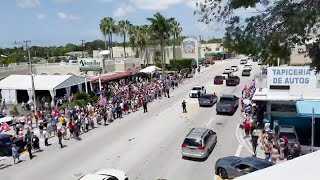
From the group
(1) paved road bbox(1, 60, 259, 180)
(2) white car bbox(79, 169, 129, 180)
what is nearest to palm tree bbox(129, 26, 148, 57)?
(1) paved road bbox(1, 60, 259, 180)

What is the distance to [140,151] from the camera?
24.9 m

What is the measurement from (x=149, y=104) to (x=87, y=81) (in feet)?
35.6

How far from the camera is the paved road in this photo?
69.7ft

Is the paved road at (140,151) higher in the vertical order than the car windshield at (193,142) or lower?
lower

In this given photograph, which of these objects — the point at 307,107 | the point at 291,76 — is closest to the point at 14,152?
the point at 307,107

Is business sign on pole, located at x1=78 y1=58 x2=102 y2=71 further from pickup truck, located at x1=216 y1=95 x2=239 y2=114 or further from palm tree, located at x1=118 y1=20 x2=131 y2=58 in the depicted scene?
palm tree, located at x1=118 y1=20 x2=131 y2=58

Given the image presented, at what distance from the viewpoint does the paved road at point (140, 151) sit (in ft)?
69.7

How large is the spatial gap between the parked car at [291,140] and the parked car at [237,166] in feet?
11.3

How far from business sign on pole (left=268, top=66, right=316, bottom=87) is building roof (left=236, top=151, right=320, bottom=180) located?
18058 millimetres

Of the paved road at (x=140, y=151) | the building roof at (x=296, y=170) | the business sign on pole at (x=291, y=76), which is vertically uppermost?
the business sign on pole at (x=291, y=76)

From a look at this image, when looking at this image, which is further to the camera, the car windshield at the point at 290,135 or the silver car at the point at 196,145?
the car windshield at the point at 290,135

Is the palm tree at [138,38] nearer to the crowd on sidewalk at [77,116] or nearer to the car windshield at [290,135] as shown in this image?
the crowd on sidewalk at [77,116]

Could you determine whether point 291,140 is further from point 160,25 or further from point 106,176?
point 160,25

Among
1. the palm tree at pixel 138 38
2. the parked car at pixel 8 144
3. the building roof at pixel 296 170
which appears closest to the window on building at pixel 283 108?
the parked car at pixel 8 144
